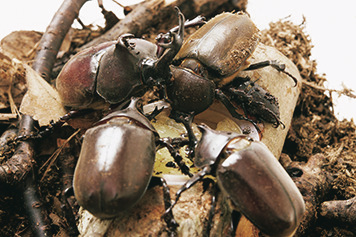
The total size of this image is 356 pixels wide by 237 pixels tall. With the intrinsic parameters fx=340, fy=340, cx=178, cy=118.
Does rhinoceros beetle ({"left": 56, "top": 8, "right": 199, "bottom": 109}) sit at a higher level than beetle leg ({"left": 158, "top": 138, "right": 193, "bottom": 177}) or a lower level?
higher

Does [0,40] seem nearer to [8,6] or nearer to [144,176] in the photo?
[8,6]

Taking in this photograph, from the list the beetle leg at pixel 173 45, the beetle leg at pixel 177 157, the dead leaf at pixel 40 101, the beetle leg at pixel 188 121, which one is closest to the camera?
the beetle leg at pixel 177 157

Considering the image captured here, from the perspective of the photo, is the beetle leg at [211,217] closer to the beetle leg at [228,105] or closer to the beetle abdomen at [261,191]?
the beetle abdomen at [261,191]

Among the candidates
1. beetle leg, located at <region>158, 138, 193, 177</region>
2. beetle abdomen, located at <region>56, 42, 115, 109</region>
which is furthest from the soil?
beetle leg, located at <region>158, 138, 193, 177</region>

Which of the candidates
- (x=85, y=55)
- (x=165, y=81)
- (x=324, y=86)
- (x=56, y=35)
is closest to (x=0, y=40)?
(x=56, y=35)

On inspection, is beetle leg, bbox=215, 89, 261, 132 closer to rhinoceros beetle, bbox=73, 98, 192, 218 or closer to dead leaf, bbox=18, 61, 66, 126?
rhinoceros beetle, bbox=73, 98, 192, 218

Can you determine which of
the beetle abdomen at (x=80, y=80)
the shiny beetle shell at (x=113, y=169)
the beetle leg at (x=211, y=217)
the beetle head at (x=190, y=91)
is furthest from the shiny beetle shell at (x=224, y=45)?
the beetle leg at (x=211, y=217)
